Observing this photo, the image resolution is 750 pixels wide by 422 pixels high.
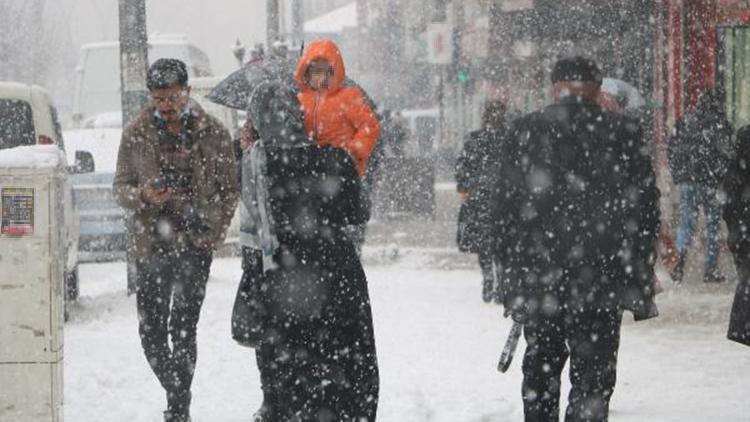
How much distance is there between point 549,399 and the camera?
6.23 metres

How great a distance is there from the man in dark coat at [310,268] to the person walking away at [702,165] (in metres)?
8.66

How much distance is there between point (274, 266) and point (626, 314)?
711 centimetres

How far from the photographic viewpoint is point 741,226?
5.86m

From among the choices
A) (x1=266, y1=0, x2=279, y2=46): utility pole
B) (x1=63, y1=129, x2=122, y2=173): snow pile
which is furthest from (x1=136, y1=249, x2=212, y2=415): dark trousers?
(x1=266, y1=0, x2=279, y2=46): utility pole

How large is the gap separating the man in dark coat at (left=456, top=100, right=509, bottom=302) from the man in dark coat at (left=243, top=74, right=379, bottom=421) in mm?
5834

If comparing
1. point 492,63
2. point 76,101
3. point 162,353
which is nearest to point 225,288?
point 162,353

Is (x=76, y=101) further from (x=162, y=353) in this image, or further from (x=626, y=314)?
(x=162, y=353)

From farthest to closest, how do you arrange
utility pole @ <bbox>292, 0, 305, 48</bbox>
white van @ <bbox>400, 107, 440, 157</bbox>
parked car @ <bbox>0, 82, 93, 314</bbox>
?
1. white van @ <bbox>400, 107, 440, 157</bbox>
2. utility pole @ <bbox>292, 0, 305, 48</bbox>
3. parked car @ <bbox>0, 82, 93, 314</bbox>

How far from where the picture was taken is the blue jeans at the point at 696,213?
1448 cm

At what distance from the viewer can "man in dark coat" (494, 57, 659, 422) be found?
6.02m

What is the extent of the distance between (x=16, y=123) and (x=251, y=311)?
6.15 meters

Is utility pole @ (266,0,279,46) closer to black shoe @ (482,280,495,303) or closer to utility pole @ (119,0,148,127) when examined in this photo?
utility pole @ (119,0,148,127)

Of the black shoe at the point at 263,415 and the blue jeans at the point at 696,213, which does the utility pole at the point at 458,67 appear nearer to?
the blue jeans at the point at 696,213

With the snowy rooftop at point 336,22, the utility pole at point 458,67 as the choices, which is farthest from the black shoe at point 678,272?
the snowy rooftop at point 336,22
